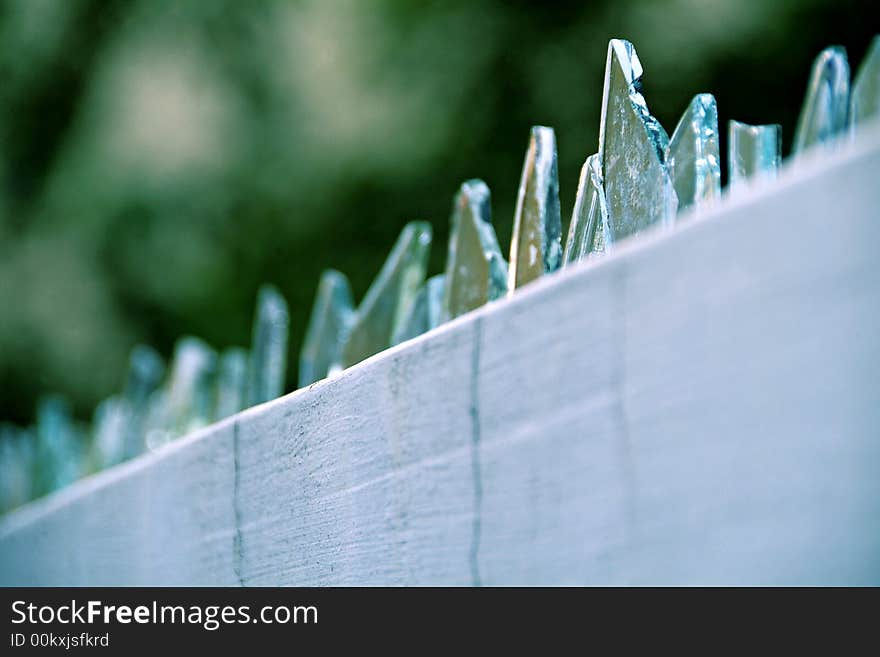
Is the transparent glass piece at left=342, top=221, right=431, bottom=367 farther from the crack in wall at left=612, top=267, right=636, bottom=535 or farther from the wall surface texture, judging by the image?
the crack in wall at left=612, top=267, right=636, bottom=535

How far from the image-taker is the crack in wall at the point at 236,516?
1.41 metres

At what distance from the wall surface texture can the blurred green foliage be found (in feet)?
16.0

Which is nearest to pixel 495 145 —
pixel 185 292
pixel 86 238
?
pixel 185 292

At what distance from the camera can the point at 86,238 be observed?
23.5 ft

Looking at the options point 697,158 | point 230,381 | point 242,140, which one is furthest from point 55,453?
point 242,140

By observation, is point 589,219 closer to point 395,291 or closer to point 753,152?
point 753,152

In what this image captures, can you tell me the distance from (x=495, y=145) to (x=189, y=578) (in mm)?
5147

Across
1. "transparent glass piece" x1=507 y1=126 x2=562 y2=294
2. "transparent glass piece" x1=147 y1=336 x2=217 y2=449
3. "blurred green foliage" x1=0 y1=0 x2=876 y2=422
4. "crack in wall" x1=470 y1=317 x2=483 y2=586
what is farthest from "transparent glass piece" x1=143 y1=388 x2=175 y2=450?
"blurred green foliage" x1=0 y1=0 x2=876 y2=422

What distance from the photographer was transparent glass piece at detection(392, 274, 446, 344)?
4.35 ft

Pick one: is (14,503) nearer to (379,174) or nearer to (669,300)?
(669,300)

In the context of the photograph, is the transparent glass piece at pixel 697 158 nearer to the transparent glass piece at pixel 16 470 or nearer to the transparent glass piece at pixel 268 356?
the transparent glass piece at pixel 268 356

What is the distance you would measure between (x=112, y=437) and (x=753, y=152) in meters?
1.93

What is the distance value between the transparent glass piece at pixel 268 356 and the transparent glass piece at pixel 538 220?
0.73 meters

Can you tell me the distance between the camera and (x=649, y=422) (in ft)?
2.39
